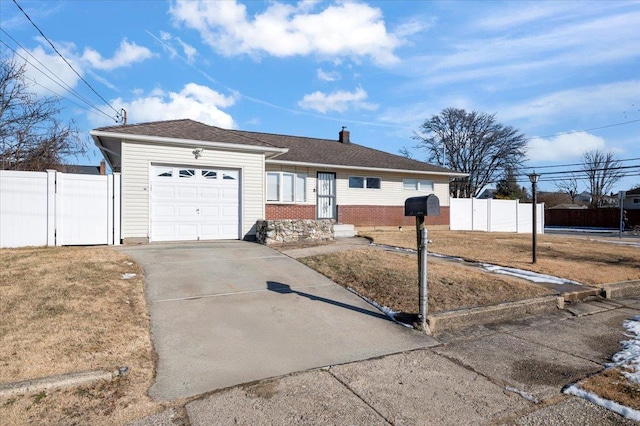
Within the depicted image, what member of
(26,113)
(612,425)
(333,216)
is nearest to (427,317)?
(612,425)

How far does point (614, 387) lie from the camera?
12.1 ft

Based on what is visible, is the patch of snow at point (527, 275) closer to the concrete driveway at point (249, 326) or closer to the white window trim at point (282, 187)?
the concrete driveway at point (249, 326)

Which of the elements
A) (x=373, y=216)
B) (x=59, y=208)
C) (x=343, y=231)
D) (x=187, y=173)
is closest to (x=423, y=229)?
(x=187, y=173)

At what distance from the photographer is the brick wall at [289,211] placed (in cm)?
1572

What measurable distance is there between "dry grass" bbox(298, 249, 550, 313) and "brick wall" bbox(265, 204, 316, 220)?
6967 millimetres

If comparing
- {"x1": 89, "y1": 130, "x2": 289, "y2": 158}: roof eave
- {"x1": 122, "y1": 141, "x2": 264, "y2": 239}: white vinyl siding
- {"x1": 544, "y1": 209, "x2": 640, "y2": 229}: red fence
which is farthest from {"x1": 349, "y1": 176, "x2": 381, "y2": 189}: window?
{"x1": 544, "y1": 209, "x2": 640, "y2": 229}: red fence

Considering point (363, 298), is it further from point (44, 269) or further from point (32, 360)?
point (44, 269)

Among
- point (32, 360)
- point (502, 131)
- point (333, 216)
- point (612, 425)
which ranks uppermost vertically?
point (502, 131)

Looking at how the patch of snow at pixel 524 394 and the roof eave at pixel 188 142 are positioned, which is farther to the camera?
the roof eave at pixel 188 142

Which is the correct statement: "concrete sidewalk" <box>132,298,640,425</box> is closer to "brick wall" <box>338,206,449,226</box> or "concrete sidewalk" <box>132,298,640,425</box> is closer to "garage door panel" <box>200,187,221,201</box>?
"garage door panel" <box>200,187,221,201</box>

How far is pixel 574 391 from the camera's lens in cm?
361

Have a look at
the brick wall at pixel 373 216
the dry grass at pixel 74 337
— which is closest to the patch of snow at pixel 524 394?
the dry grass at pixel 74 337

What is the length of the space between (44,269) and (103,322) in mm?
2998

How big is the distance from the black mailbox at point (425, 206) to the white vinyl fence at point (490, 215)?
17.2m
